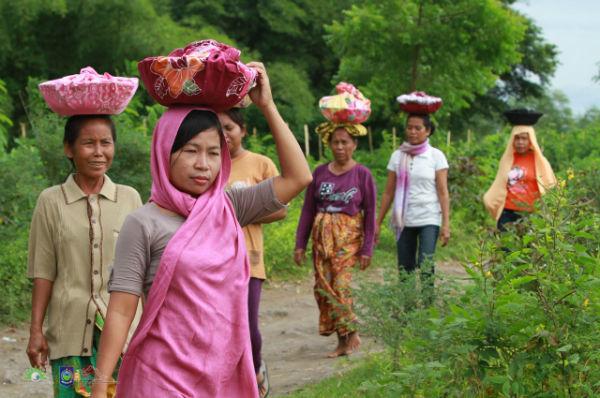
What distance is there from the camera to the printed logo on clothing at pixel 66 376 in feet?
14.5

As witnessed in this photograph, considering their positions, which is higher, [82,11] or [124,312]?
[82,11]

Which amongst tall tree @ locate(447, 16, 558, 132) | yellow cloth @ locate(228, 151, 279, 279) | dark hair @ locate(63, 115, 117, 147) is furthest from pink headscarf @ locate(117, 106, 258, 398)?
tall tree @ locate(447, 16, 558, 132)

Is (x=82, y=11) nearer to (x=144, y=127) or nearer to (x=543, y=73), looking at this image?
(x=144, y=127)

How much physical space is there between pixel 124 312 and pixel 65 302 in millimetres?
1137

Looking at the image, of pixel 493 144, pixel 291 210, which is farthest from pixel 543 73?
pixel 291 210

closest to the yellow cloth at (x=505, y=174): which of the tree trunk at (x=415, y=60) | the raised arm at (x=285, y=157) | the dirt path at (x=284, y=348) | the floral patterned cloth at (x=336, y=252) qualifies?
the dirt path at (x=284, y=348)

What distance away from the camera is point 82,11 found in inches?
874

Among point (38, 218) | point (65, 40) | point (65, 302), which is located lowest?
point (65, 302)

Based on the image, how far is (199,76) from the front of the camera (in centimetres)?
340

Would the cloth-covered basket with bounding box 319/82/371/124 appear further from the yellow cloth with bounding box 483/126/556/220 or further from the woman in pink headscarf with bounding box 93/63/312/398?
the woman in pink headscarf with bounding box 93/63/312/398

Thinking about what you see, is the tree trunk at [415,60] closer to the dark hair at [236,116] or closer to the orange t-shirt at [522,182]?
the orange t-shirt at [522,182]

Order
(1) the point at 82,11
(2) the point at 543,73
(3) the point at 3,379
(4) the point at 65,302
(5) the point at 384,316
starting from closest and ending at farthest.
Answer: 1. (4) the point at 65,302
2. (5) the point at 384,316
3. (3) the point at 3,379
4. (1) the point at 82,11
5. (2) the point at 543,73

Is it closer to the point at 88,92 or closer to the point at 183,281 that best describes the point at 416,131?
the point at 88,92

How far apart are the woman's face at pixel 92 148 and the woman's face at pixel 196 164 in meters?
1.18
